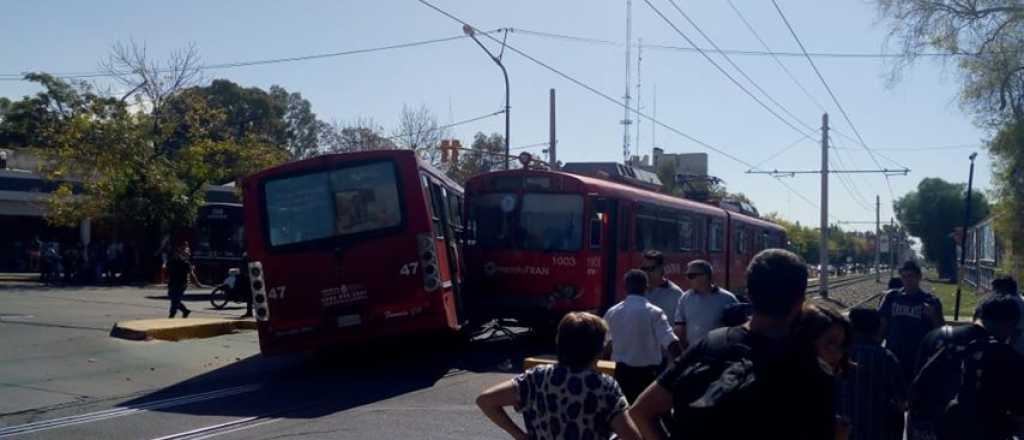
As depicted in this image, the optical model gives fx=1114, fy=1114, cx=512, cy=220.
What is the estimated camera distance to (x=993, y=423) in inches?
246

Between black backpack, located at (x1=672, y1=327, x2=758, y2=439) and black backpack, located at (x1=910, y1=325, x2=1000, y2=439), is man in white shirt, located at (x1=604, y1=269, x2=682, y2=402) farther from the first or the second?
black backpack, located at (x1=672, y1=327, x2=758, y2=439)

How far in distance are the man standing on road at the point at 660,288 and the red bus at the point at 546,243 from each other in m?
8.34

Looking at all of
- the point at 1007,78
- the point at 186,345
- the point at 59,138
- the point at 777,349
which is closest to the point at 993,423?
the point at 777,349

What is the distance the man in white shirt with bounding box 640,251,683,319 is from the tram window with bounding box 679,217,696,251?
13.2 metres

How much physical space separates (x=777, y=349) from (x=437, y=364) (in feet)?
43.6

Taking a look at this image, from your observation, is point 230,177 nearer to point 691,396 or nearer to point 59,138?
point 59,138

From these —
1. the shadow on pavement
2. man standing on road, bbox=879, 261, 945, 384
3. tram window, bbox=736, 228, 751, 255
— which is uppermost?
tram window, bbox=736, 228, 751, 255

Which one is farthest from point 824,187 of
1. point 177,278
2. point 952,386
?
point 952,386

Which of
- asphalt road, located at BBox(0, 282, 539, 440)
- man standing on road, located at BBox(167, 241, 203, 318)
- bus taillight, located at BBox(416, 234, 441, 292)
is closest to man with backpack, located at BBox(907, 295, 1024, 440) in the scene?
asphalt road, located at BBox(0, 282, 539, 440)

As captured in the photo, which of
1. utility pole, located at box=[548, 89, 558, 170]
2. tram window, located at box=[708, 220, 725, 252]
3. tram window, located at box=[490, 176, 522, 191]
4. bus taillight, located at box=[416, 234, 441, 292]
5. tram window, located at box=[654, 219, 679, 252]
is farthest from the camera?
utility pole, located at box=[548, 89, 558, 170]

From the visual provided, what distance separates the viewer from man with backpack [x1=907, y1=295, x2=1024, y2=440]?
245 inches

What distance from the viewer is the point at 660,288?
9.70 m

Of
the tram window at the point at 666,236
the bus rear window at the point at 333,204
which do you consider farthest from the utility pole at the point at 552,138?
the bus rear window at the point at 333,204

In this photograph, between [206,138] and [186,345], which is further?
[206,138]
